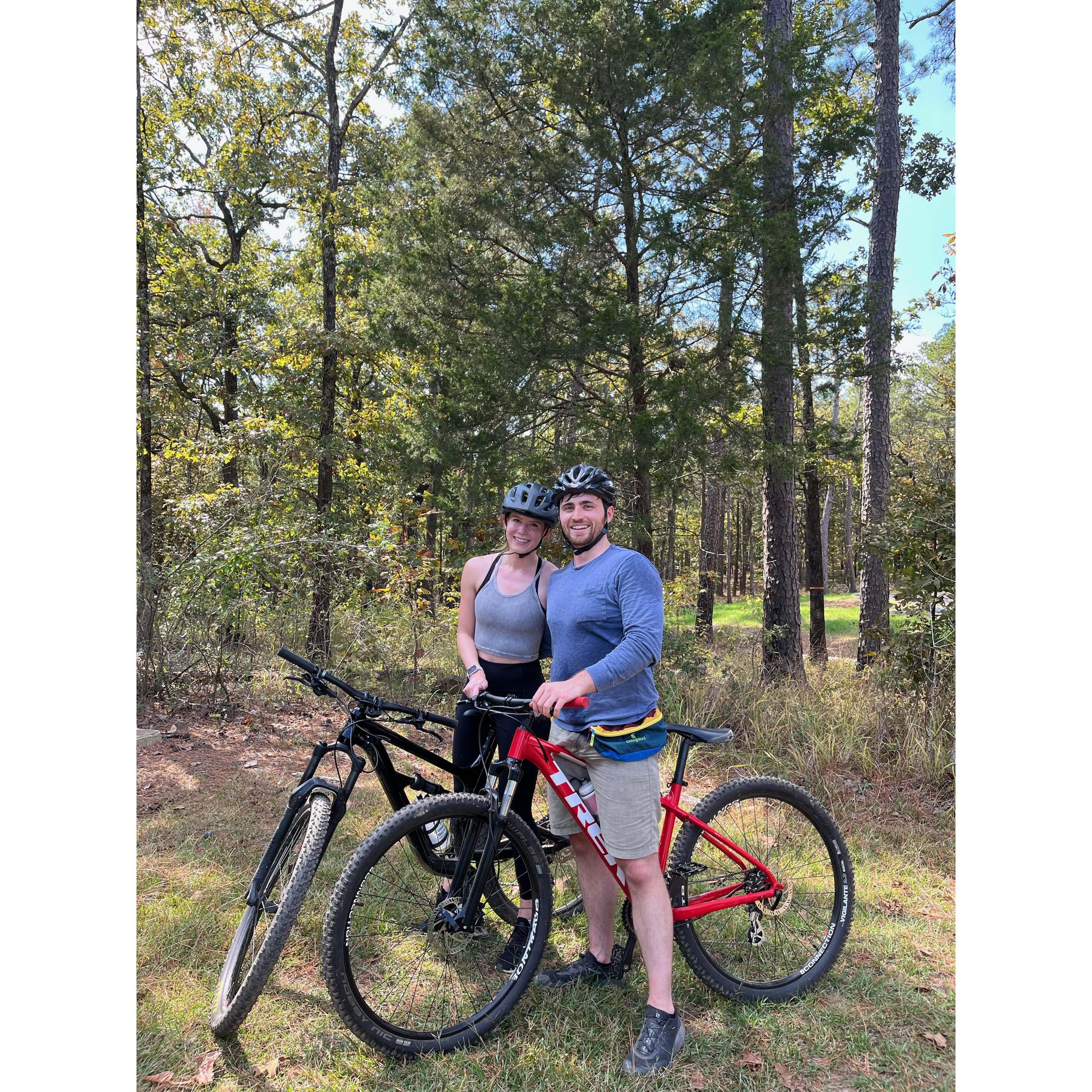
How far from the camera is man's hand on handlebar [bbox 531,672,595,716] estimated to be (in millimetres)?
2203

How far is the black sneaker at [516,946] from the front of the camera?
259 cm

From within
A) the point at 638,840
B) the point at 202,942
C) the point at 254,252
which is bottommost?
the point at 202,942

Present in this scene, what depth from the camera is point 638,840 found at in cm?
241

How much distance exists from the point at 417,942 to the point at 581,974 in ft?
2.17

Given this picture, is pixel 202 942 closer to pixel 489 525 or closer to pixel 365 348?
pixel 489 525

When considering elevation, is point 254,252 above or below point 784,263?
above

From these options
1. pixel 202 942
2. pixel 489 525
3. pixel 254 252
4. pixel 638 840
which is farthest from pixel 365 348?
pixel 638 840

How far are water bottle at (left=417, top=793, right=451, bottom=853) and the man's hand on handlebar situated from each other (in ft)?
2.09

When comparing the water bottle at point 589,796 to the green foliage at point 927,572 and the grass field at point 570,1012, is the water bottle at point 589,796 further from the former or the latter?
the green foliage at point 927,572

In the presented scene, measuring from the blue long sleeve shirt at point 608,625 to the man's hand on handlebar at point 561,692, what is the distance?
0.29 ft

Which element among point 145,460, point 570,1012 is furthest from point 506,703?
point 145,460

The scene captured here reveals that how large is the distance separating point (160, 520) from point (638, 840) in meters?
8.42

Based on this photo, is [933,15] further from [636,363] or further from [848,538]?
[848,538]

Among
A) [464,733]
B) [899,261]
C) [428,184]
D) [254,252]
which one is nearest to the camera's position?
[464,733]
